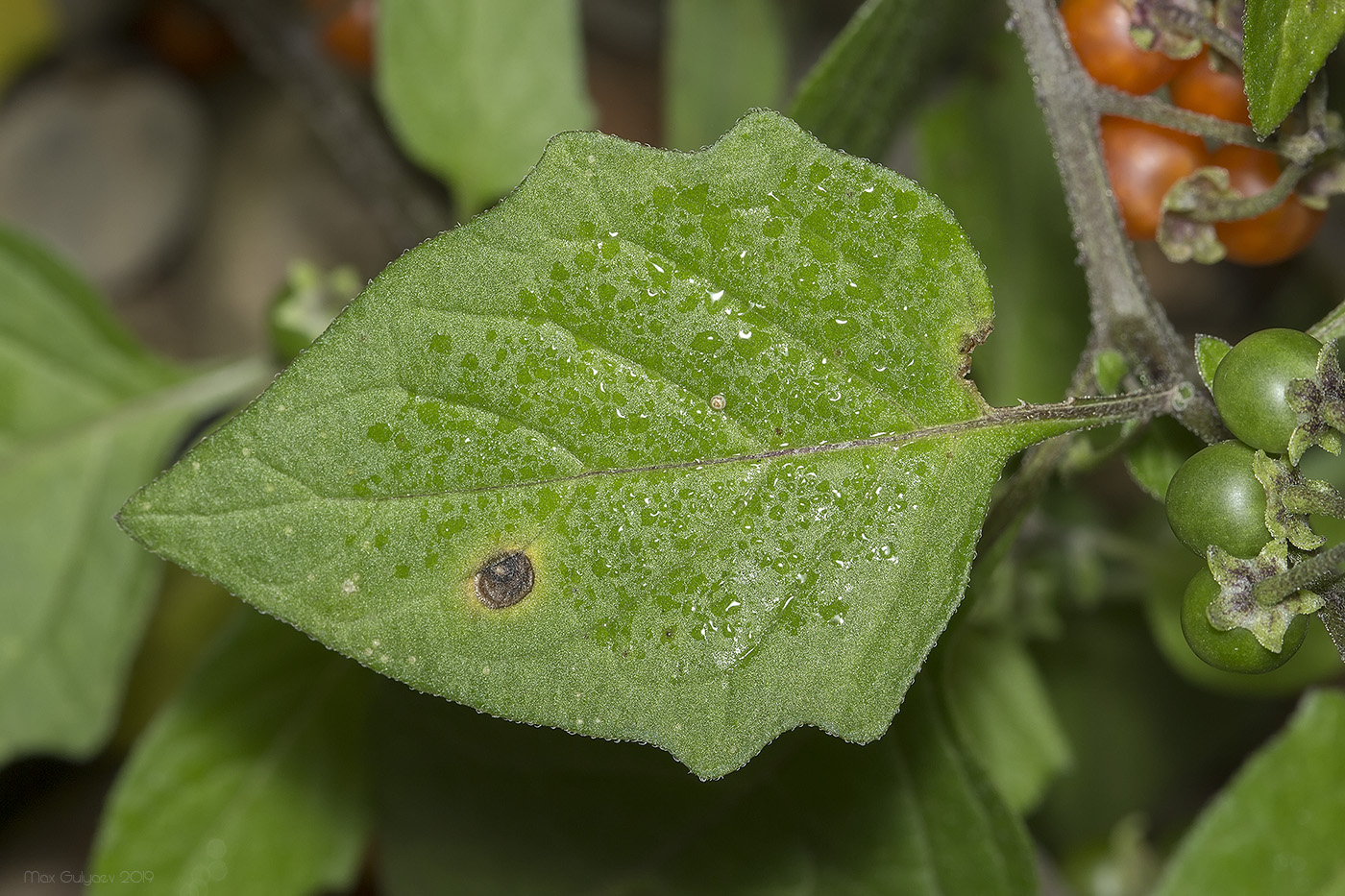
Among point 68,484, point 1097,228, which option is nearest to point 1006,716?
point 1097,228

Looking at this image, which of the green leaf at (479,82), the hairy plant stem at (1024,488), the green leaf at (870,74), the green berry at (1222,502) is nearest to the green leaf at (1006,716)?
the hairy plant stem at (1024,488)

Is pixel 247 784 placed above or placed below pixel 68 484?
below

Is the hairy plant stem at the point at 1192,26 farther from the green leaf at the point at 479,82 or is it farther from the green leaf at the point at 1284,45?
the green leaf at the point at 479,82

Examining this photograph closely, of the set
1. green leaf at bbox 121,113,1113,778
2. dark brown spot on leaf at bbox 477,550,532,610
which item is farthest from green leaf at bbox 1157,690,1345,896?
dark brown spot on leaf at bbox 477,550,532,610

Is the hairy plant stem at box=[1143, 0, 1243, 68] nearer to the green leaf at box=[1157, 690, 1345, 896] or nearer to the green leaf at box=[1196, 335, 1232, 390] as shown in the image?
the green leaf at box=[1196, 335, 1232, 390]

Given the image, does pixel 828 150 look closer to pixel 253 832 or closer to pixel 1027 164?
pixel 1027 164

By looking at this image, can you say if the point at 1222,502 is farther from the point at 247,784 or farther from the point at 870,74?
the point at 247,784
